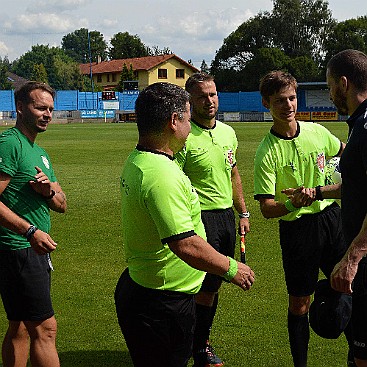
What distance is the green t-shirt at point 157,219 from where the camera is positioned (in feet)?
13.2

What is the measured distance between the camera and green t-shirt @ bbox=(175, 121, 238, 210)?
653cm

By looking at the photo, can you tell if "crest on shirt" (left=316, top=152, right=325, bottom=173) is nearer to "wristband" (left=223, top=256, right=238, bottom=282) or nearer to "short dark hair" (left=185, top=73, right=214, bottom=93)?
"short dark hair" (left=185, top=73, right=214, bottom=93)

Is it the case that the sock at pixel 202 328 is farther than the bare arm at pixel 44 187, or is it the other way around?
the sock at pixel 202 328

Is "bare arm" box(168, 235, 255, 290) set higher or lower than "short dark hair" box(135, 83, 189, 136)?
lower

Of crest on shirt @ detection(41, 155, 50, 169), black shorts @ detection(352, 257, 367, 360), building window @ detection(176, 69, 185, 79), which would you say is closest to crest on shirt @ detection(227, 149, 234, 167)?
crest on shirt @ detection(41, 155, 50, 169)

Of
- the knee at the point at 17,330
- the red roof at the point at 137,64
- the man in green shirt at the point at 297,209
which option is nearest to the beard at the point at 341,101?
the man in green shirt at the point at 297,209

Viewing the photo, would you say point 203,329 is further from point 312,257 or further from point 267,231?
→ point 267,231

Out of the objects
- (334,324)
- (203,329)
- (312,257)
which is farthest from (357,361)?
(203,329)

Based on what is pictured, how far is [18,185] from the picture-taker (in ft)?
17.1

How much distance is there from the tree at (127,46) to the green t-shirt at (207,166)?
4956 inches

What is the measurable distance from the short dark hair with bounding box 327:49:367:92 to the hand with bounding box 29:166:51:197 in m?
2.21

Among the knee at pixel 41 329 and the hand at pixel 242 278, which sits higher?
the hand at pixel 242 278

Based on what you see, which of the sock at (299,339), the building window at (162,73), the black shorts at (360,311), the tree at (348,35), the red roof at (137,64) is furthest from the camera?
the building window at (162,73)

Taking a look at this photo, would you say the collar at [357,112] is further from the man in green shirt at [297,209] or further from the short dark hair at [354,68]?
the man in green shirt at [297,209]
